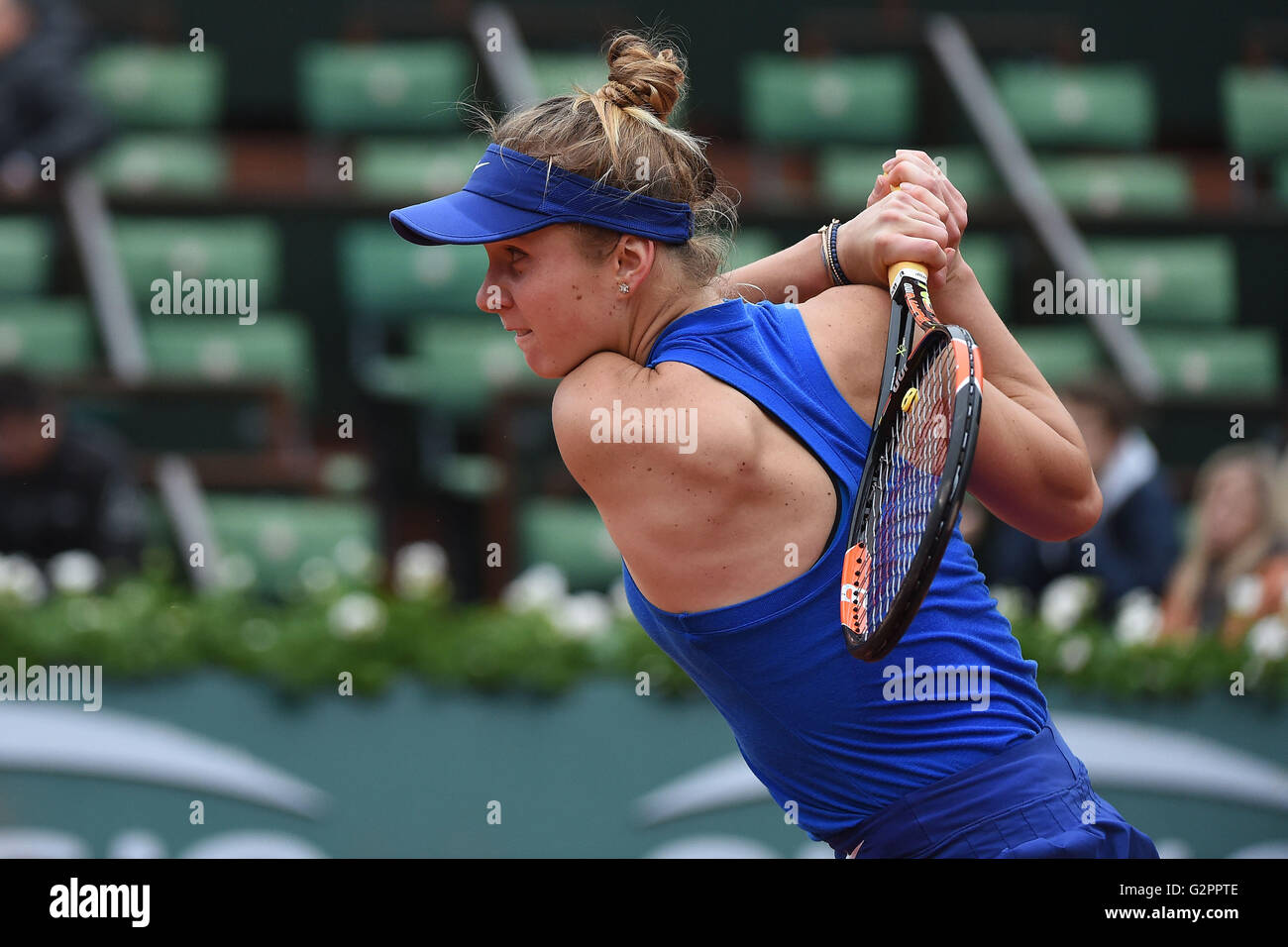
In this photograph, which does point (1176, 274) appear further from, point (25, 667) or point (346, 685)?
point (25, 667)

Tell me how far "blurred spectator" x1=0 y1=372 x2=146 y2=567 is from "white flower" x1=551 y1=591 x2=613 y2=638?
1.25 m

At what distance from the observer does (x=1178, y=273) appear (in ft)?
18.6

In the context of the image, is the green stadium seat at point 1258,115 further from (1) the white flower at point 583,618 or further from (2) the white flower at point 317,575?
(2) the white flower at point 317,575

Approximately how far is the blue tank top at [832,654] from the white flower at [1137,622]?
8.28 feet

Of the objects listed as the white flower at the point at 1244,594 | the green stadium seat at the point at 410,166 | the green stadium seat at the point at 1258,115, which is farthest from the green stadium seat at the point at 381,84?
the white flower at the point at 1244,594

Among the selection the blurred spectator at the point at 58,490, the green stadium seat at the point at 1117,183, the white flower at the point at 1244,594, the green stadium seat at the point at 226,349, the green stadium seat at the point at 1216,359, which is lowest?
the white flower at the point at 1244,594

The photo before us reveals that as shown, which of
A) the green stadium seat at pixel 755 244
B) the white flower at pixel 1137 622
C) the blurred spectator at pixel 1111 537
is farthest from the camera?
the green stadium seat at pixel 755 244

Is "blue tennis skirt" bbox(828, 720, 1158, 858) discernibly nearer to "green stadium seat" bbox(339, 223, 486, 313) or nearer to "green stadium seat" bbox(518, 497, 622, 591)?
"green stadium seat" bbox(518, 497, 622, 591)

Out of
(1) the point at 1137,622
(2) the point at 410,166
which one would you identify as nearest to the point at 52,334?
(2) the point at 410,166

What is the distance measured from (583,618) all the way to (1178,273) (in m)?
2.81

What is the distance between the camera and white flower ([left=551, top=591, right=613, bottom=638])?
400 cm

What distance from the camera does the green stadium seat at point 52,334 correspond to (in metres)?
5.24
